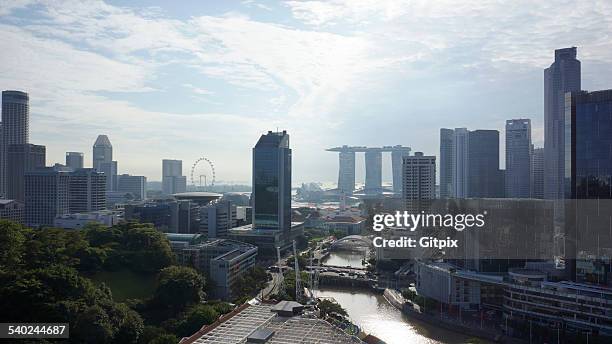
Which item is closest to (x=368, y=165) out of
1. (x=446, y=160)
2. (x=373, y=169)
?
(x=373, y=169)

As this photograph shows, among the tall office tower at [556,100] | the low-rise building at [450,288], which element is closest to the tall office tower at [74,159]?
the tall office tower at [556,100]

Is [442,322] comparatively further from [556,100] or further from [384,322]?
[556,100]

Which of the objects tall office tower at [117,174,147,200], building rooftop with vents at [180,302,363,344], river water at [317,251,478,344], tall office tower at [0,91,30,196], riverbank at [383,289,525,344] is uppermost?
tall office tower at [0,91,30,196]

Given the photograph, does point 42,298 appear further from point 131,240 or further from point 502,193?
point 502,193

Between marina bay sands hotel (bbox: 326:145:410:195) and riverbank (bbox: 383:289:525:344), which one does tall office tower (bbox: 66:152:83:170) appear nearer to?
marina bay sands hotel (bbox: 326:145:410:195)

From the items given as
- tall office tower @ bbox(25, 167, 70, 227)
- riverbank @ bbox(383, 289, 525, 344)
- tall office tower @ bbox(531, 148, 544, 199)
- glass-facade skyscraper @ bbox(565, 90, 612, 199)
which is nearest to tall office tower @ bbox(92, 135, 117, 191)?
tall office tower @ bbox(25, 167, 70, 227)

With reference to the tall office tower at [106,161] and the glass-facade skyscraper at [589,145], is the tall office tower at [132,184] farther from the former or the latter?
the glass-facade skyscraper at [589,145]
